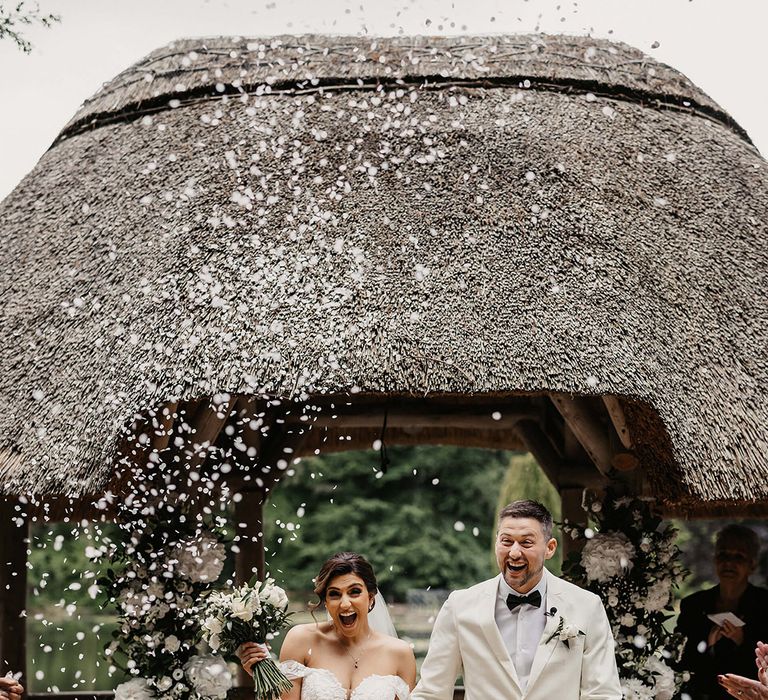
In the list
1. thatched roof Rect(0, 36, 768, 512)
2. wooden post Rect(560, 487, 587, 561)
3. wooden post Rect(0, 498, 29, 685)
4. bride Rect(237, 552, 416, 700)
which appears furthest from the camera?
wooden post Rect(560, 487, 587, 561)

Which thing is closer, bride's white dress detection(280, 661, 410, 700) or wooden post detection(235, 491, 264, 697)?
bride's white dress detection(280, 661, 410, 700)

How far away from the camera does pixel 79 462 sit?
4102 mm

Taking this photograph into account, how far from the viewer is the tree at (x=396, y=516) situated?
17.4m

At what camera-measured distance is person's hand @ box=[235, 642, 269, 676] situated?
363cm

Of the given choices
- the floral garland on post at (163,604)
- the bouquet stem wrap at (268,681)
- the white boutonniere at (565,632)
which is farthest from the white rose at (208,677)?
the white boutonniere at (565,632)

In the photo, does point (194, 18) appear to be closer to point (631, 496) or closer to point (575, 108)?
point (575, 108)

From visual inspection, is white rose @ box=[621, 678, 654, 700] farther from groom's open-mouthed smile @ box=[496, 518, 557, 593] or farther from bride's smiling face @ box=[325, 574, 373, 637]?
groom's open-mouthed smile @ box=[496, 518, 557, 593]

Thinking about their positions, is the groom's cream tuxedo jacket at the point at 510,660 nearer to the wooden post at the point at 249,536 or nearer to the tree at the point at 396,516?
the wooden post at the point at 249,536

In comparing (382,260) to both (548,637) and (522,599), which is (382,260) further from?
(548,637)

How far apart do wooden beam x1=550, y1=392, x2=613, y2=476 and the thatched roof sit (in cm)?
42

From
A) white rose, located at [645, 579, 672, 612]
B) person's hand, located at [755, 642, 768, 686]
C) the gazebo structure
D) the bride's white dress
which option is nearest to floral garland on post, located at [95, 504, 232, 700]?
the gazebo structure

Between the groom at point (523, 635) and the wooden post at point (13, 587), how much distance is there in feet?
10.4

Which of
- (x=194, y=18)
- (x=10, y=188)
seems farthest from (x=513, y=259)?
(x=194, y=18)

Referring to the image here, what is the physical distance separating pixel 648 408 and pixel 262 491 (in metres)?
3.09
